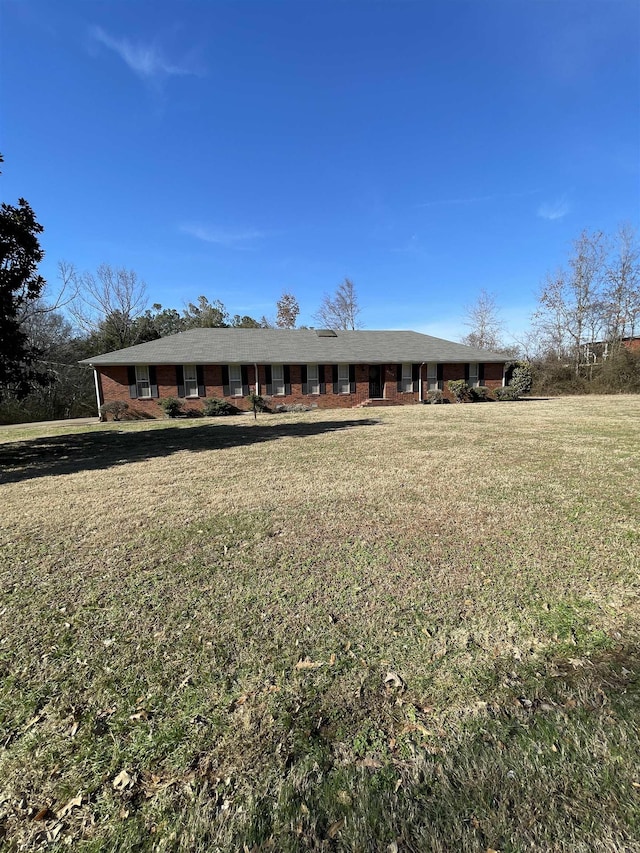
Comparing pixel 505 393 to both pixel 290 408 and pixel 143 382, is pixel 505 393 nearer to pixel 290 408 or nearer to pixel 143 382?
pixel 290 408

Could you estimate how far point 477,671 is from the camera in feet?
7.86

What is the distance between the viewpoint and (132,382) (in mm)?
19875

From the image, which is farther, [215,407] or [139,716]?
[215,407]

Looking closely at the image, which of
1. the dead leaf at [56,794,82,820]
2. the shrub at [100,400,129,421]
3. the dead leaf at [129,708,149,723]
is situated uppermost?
the shrub at [100,400,129,421]

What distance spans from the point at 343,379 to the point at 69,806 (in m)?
21.5

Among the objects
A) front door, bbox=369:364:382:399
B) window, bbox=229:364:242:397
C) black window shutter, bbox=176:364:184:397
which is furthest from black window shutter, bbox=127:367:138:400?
front door, bbox=369:364:382:399

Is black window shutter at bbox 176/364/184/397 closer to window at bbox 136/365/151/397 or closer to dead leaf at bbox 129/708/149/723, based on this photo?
→ window at bbox 136/365/151/397

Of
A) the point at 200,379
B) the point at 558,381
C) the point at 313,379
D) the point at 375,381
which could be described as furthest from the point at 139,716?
the point at 558,381

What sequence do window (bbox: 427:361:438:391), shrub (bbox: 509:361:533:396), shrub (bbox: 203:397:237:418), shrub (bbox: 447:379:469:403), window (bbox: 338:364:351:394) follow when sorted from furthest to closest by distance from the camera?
shrub (bbox: 509:361:533:396) < window (bbox: 427:361:438:391) < shrub (bbox: 447:379:469:403) < window (bbox: 338:364:351:394) < shrub (bbox: 203:397:237:418)

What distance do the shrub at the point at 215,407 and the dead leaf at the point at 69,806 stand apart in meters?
18.6

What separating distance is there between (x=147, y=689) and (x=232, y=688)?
1.62ft

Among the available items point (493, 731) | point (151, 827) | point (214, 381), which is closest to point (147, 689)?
point (151, 827)

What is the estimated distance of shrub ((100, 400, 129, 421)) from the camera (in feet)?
62.5

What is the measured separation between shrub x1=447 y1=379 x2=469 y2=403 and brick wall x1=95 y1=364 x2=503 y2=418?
0.45m
